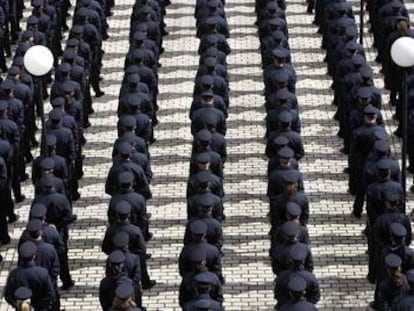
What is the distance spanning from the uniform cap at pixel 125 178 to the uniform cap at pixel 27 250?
81.5 inches

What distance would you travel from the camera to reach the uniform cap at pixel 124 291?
46.5ft

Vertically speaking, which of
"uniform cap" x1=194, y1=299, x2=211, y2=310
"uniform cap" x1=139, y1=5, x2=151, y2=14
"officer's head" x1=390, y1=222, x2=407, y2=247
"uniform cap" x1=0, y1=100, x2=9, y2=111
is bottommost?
"uniform cap" x1=194, y1=299, x2=211, y2=310

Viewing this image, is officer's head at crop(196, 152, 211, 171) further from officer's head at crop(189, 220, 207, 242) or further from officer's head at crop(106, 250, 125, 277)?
officer's head at crop(106, 250, 125, 277)

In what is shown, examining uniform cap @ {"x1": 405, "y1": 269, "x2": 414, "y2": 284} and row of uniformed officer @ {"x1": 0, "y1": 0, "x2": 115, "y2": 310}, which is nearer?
uniform cap @ {"x1": 405, "y1": 269, "x2": 414, "y2": 284}

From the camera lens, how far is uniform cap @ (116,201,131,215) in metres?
16.2

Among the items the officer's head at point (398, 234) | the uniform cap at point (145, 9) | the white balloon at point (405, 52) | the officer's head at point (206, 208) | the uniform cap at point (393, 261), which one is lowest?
the uniform cap at point (393, 261)

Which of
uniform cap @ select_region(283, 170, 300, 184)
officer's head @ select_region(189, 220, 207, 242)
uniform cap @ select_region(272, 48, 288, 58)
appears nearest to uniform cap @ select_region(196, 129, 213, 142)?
uniform cap @ select_region(283, 170, 300, 184)

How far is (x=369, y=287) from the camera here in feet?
56.7

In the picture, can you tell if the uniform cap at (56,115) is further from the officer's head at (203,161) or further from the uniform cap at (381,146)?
the uniform cap at (381,146)

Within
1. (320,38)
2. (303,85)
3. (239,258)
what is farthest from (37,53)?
(320,38)

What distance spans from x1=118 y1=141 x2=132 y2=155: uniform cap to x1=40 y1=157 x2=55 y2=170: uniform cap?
1.00 m

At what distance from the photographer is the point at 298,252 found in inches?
599

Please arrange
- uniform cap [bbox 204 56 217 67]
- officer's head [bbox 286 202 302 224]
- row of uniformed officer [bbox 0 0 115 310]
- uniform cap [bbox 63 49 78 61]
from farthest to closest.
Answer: uniform cap [bbox 63 49 78 61]
uniform cap [bbox 204 56 217 67]
officer's head [bbox 286 202 302 224]
row of uniformed officer [bbox 0 0 115 310]

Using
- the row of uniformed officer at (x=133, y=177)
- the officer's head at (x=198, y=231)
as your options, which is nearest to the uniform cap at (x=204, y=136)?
the row of uniformed officer at (x=133, y=177)
